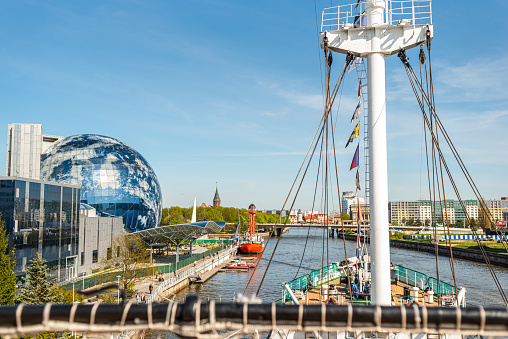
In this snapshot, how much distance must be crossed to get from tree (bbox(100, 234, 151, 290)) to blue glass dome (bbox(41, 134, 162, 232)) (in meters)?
13.5

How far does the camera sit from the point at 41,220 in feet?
105

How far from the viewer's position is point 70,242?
36969mm

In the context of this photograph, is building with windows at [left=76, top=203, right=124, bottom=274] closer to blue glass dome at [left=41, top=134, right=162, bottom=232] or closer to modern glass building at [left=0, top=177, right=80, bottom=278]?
modern glass building at [left=0, top=177, right=80, bottom=278]

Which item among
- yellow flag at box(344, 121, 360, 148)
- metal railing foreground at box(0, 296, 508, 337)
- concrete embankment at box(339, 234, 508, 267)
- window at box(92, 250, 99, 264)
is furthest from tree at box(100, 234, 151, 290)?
metal railing foreground at box(0, 296, 508, 337)

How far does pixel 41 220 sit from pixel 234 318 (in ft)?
112

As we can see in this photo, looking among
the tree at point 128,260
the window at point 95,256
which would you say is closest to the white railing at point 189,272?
the tree at point 128,260

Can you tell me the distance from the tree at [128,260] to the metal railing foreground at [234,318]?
3214 cm

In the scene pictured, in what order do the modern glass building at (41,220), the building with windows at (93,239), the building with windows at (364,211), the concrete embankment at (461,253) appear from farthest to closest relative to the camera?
the concrete embankment at (461,253) → the building with windows at (93,239) → the modern glass building at (41,220) → the building with windows at (364,211)

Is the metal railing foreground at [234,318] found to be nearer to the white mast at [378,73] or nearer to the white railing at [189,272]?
the white mast at [378,73]

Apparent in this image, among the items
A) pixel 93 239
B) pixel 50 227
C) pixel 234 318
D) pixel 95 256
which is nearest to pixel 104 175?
pixel 93 239

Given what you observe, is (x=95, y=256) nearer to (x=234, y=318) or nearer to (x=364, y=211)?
(x=364, y=211)

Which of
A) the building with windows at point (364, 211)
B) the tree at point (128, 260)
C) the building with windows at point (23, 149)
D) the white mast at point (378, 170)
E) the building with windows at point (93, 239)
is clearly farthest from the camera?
the building with windows at point (93, 239)

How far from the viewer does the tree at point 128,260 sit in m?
35.3

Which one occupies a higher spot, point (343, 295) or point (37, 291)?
point (343, 295)
